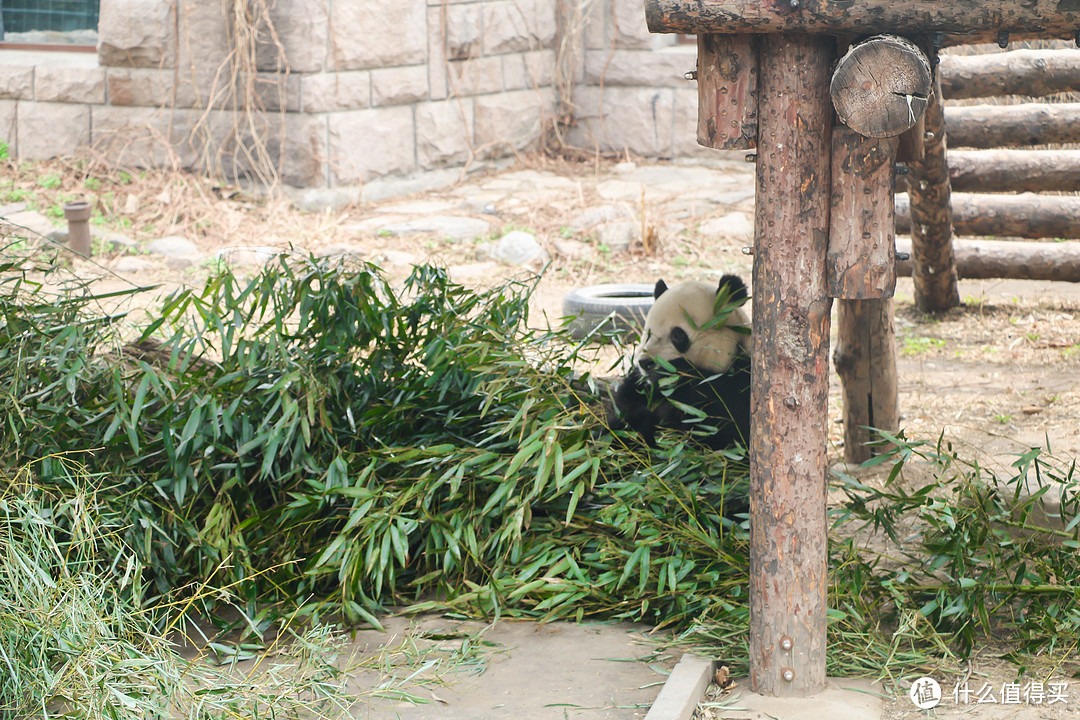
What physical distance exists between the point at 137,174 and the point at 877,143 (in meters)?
7.44

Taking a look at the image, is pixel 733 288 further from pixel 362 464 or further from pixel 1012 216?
pixel 1012 216

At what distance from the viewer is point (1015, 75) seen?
5.39m

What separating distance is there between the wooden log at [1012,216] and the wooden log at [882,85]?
13.4 feet

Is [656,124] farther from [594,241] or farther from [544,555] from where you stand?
[544,555]

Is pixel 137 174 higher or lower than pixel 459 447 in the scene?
higher

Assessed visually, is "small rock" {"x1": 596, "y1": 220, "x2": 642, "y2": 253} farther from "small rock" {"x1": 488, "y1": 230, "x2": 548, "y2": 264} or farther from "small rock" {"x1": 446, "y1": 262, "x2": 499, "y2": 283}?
"small rock" {"x1": 446, "y1": 262, "x2": 499, "y2": 283}

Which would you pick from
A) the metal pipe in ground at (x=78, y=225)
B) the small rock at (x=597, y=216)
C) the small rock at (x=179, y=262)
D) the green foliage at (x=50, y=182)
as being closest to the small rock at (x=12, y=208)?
the green foliage at (x=50, y=182)

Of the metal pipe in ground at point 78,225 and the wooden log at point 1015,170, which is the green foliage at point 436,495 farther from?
the metal pipe in ground at point 78,225

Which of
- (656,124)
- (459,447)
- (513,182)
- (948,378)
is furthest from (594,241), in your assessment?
(459,447)

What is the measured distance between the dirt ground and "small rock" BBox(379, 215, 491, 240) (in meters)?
0.02

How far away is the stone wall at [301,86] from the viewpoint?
27.4 feet

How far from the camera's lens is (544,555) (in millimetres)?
3416

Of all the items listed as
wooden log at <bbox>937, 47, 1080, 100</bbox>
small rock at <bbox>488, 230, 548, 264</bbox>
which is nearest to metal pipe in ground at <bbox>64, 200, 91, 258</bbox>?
small rock at <bbox>488, 230, 548, 264</bbox>

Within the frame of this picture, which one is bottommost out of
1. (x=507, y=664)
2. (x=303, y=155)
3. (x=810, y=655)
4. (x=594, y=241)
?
(x=507, y=664)
